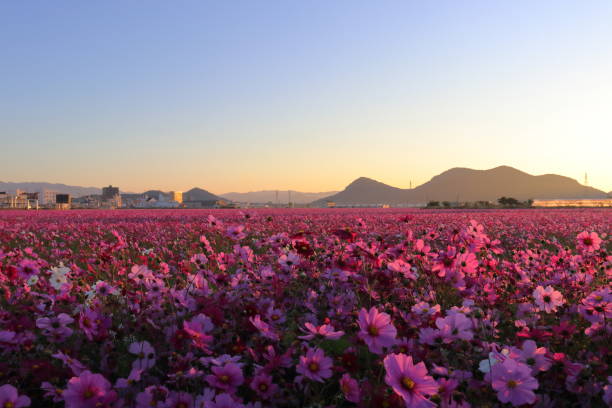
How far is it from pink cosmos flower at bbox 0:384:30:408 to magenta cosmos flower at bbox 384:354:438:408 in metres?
1.27

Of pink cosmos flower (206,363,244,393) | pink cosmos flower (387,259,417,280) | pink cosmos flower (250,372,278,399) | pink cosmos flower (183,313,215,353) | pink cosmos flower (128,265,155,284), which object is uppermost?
pink cosmos flower (387,259,417,280)

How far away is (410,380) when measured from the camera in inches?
53.7

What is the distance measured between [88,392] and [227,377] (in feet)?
1.68

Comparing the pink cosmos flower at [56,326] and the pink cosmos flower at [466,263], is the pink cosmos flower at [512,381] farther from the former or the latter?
the pink cosmos flower at [56,326]

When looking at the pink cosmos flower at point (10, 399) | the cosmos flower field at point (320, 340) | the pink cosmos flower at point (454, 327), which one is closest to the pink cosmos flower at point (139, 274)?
the cosmos flower field at point (320, 340)

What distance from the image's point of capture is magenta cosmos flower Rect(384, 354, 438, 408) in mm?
1330

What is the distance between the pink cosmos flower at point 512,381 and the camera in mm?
1425

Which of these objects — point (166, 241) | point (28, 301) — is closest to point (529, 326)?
point (28, 301)

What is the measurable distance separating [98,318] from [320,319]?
142cm

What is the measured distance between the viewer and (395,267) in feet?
8.89

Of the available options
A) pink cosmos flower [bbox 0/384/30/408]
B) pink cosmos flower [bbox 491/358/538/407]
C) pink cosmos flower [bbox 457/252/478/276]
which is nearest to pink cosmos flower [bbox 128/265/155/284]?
pink cosmos flower [bbox 0/384/30/408]

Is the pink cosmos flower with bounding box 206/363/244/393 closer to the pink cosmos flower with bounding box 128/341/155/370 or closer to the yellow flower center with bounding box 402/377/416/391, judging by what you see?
the pink cosmos flower with bounding box 128/341/155/370

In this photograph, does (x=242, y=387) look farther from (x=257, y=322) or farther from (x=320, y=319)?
(x=320, y=319)

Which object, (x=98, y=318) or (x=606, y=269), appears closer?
(x=98, y=318)
